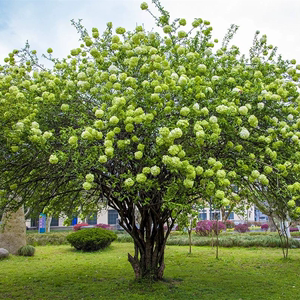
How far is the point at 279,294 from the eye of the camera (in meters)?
8.93

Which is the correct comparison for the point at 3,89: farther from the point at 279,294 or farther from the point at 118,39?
the point at 279,294

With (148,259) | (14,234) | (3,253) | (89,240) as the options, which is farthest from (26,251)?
(148,259)

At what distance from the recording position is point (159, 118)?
6.61 metres

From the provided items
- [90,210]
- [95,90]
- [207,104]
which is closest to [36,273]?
[90,210]

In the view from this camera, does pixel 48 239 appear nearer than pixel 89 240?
No

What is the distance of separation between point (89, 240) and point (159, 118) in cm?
1422

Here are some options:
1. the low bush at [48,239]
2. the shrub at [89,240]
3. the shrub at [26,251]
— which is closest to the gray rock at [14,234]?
the shrub at [26,251]

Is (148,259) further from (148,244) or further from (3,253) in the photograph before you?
(3,253)

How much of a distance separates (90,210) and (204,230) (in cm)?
1619

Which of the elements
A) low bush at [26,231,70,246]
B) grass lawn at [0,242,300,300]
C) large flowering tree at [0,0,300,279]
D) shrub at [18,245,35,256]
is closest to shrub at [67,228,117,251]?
grass lawn at [0,242,300,300]

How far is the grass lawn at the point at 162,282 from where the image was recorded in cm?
895

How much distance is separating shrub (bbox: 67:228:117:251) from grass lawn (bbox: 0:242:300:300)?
249 cm

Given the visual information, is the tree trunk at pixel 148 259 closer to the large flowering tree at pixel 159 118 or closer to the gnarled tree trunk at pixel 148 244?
the gnarled tree trunk at pixel 148 244

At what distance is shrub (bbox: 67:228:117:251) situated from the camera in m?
19.3
